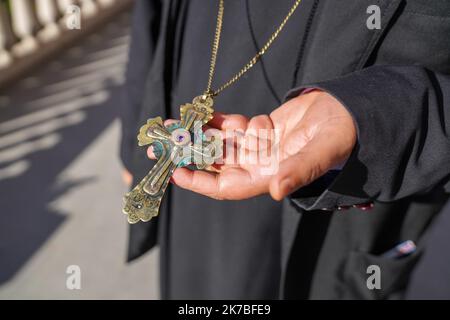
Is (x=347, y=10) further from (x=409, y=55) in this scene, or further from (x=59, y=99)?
(x=59, y=99)

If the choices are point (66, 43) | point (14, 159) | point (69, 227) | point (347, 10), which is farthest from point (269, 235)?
point (66, 43)

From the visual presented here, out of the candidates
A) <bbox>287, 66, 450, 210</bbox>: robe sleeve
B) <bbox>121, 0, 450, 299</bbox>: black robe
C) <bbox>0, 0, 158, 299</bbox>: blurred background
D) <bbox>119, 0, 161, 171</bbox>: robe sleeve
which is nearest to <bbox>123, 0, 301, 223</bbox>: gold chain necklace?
<bbox>121, 0, 450, 299</bbox>: black robe

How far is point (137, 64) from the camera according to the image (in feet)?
4.39

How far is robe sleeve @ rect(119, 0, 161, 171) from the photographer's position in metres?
1.26

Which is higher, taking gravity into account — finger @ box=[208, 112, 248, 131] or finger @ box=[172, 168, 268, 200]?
finger @ box=[208, 112, 248, 131]

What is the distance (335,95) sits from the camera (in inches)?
30.9

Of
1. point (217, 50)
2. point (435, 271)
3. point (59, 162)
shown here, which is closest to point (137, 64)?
point (217, 50)

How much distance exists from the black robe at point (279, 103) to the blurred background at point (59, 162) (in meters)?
0.54

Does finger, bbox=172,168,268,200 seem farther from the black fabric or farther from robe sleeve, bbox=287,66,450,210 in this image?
the black fabric

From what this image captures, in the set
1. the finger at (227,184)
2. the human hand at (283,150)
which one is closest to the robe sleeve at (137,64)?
the human hand at (283,150)

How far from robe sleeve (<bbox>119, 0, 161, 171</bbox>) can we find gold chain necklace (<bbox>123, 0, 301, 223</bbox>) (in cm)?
37

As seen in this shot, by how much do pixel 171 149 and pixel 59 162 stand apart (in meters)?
1.73

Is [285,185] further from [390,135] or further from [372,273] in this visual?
[372,273]

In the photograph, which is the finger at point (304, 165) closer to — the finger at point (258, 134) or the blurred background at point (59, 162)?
the finger at point (258, 134)
